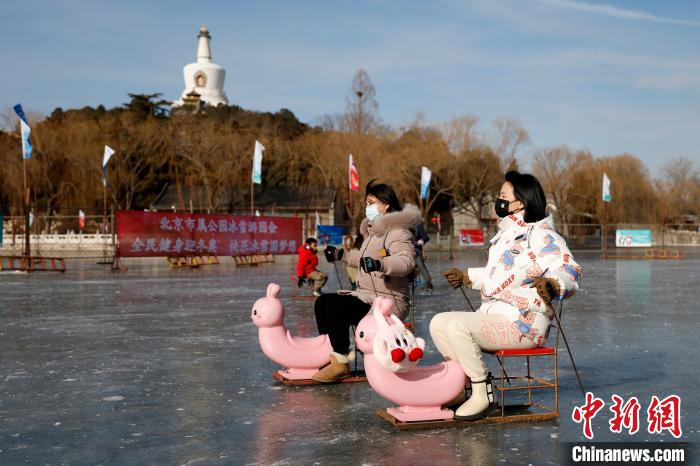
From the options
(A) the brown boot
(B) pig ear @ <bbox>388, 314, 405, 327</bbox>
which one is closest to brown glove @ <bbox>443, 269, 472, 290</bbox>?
(B) pig ear @ <bbox>388, 314, 405, 327</bbox>

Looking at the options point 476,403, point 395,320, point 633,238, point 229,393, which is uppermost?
point 395,320

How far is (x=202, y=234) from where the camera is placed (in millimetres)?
26750

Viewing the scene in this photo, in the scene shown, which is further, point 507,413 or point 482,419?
point 507,413

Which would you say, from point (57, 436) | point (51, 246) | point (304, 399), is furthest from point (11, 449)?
point (51, 246)

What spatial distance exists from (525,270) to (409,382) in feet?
3.30

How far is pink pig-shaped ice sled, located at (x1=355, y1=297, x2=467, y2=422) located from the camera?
479 centimetres

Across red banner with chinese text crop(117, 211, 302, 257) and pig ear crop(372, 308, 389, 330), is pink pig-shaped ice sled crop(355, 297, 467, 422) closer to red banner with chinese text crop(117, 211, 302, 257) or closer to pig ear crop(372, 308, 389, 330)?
pig ear crop(372, 308, 389, 330)

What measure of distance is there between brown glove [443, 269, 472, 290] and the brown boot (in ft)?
5.23

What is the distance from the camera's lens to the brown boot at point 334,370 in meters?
6.32

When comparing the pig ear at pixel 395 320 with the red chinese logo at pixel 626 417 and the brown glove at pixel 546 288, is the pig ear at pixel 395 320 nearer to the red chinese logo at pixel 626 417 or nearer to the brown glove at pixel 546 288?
the brown glove at pixel 546 288

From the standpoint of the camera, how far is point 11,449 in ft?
14.9

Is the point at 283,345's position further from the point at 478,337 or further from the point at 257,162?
→ the point at 257,162

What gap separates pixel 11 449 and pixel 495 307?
10.0 ft

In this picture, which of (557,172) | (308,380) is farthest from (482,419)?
(557,172)
